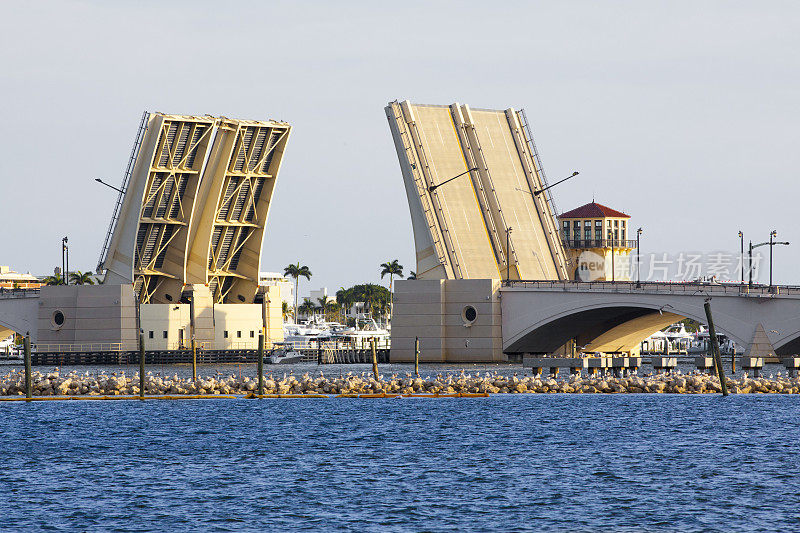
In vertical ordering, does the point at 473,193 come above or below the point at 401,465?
above

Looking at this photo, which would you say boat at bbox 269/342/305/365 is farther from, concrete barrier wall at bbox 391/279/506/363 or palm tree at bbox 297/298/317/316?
palm tree at bbox 297/298/317/316

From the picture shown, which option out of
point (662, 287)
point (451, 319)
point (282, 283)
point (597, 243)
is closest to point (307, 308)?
point (282, 283)

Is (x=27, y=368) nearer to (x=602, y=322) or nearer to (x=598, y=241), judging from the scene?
(x=602, y=322)

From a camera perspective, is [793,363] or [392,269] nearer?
[793,363]

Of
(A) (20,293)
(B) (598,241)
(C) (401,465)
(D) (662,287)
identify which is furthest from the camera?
(B) (598,241)

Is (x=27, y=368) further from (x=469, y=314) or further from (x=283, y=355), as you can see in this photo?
(x=283, y=355)

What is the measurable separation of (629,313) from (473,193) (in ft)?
42.3

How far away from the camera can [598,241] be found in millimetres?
104750

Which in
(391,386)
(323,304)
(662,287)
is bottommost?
(391,386)

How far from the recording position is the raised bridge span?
6906 centimetres

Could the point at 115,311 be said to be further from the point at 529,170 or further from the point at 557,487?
the point at 557,487

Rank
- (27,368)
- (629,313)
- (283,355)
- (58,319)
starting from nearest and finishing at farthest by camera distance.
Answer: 1. (27,368)
2. (58,319)
3. (629,313)
4. (283,355)

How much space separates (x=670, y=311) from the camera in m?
73.4

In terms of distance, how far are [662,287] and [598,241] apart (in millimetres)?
30170
